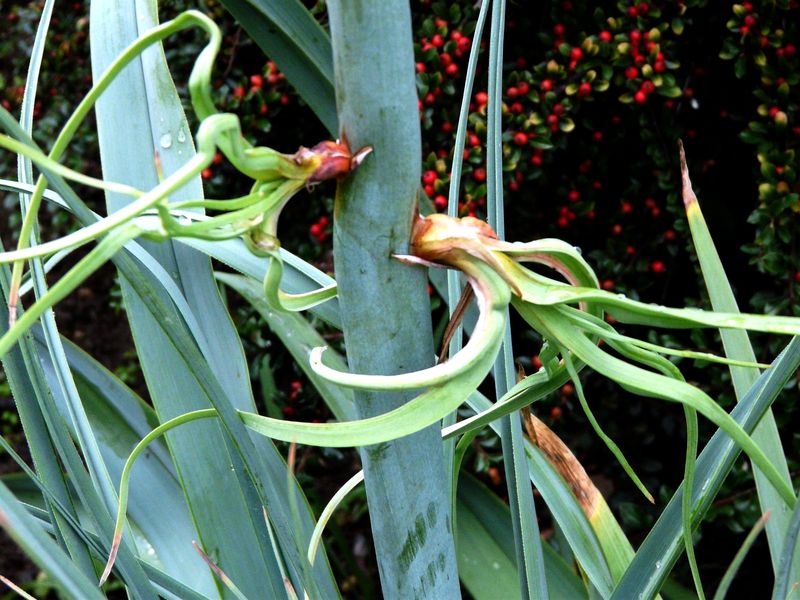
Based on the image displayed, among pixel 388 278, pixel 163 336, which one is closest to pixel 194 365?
pixel 388 278

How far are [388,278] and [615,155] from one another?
88cm

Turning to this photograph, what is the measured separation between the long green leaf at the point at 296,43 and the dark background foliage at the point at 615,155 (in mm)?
334

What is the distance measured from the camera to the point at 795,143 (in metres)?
0.93

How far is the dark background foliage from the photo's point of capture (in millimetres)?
931

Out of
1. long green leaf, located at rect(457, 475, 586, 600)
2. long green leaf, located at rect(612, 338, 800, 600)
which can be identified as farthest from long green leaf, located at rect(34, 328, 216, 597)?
long green leaf, located at rect(612, 338, 800, 600)

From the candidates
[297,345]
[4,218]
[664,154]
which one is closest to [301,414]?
[297,345]

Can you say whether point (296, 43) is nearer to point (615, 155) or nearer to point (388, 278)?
point (388, 278)

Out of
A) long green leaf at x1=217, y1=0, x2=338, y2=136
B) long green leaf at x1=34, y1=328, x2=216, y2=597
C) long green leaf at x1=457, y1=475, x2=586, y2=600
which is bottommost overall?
long green leaf at x1=457, y1=475, x2=586, y2=600

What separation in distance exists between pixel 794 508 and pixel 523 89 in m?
0.69

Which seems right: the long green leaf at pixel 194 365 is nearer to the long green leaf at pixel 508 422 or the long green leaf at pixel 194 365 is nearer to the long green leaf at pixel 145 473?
the long green leaf at pixel 508 422

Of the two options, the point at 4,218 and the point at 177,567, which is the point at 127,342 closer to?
the point at 4,218

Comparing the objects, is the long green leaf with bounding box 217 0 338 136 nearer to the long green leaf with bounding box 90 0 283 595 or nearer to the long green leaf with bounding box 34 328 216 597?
the long green leaf with bounding box 90 0 283 595

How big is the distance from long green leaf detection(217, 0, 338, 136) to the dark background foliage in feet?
1.10

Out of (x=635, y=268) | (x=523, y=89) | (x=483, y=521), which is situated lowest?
(x=483, y=521)
